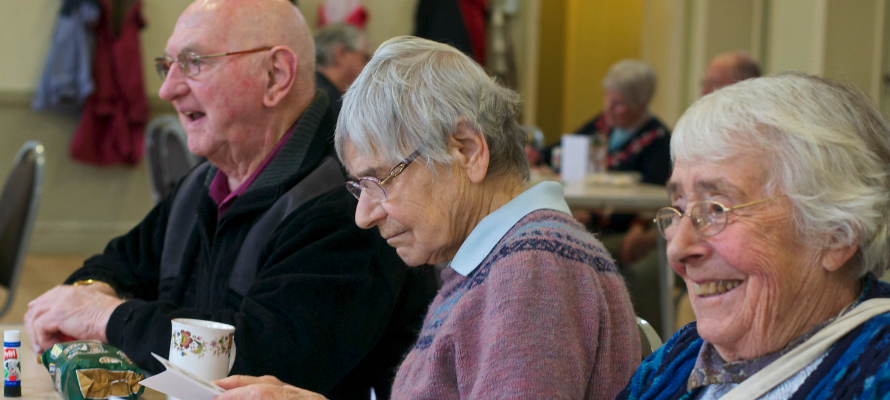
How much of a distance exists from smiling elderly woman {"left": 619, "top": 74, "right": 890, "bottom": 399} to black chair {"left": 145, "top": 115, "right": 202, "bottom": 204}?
9.40 feet

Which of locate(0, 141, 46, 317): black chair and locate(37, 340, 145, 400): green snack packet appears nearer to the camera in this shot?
locate(37, 340, 145, 400): green snack packet

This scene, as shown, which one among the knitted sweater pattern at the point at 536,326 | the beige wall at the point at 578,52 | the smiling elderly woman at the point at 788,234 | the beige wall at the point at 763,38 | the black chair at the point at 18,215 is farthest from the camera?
the beige wall at the point at 578,52

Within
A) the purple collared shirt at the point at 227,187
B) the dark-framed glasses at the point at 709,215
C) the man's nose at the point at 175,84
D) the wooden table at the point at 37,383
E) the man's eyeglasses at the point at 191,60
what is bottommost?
the wooden table at the point at 37,383

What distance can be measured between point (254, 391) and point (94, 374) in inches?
10.1

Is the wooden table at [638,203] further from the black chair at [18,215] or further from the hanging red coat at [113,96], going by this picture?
the hanging red coat at [113,96]

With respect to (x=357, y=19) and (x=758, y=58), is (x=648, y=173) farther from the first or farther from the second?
(x=357, y=19)

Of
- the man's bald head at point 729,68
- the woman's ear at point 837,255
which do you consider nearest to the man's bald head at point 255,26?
the woman's ear at point 837,255

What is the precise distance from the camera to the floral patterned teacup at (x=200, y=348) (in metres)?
1.21

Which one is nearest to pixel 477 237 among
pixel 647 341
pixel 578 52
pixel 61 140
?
pixel 647 341

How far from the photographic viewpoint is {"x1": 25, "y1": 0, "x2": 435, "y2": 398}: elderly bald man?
1439mm

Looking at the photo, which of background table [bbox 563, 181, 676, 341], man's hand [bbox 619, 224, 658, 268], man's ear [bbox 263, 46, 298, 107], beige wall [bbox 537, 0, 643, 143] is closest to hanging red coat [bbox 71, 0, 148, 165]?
background table [bbox 563, 181, 676, 341]

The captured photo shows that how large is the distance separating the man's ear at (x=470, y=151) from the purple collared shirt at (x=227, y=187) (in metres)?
0.61

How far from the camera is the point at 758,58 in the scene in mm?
5434

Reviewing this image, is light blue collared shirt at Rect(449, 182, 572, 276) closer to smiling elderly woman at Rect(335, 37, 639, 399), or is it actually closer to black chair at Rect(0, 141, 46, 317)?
smiling elderly woman at Rect(335, 37, 639, 399)
